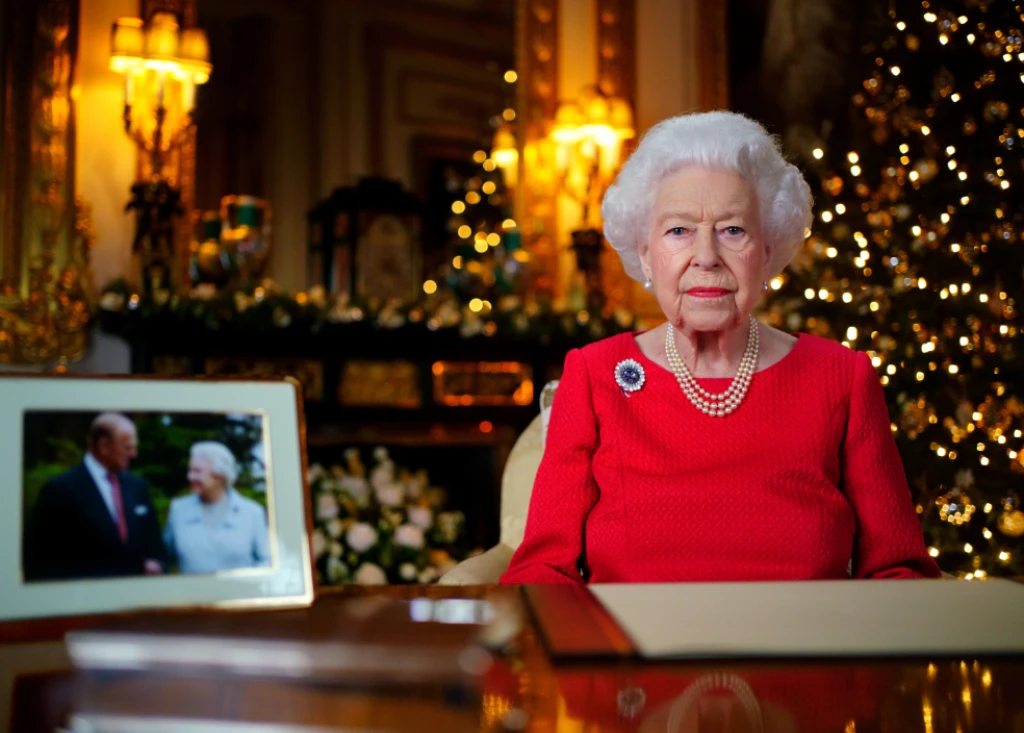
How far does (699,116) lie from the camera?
169cm

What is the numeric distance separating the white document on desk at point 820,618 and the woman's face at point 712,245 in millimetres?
621

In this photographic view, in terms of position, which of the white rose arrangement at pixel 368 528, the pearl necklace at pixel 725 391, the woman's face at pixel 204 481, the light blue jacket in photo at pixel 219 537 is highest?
the pearl necklace at pixel 725 391

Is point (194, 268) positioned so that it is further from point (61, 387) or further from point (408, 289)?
point (61, 387)

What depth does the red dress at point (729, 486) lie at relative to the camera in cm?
147

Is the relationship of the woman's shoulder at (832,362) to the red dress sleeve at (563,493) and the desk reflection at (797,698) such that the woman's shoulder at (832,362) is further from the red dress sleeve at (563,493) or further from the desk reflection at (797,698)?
the desk reflection at (797,698)

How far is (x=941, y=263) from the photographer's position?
4066 mm

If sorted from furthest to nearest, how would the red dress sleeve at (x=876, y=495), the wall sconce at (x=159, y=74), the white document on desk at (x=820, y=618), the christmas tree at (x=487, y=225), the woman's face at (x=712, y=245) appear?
the christmas tree at (x=487, y=225)
the wall sconce at (x=159, y=74)
the woman's face at (x=712, y=245)
the red dress sleeve at (x=876, y=495)
the white document on desk at (x=820, y=618)

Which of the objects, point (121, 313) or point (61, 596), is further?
point (121, 313)

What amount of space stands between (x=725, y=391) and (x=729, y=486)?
0.62 feet

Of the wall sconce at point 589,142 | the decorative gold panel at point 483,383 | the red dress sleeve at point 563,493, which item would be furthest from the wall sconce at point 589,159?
the red dress sleeve at point 563,493

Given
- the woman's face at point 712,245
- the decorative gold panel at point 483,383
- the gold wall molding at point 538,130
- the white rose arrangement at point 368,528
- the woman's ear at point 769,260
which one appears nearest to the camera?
the woman's face at point 712,245

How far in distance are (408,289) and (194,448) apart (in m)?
4.15

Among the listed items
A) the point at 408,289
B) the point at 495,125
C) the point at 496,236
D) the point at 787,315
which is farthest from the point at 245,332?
the point at 787,315

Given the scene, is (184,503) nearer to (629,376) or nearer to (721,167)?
(629,376)
